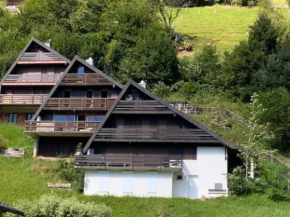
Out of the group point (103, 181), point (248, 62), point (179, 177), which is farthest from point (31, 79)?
point (248, 62)

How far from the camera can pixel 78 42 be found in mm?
63688

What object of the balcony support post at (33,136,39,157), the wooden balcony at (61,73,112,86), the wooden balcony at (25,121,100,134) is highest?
the wooden balcony at (61,73,112,86)

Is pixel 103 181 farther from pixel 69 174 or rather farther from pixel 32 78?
pixel 32 78

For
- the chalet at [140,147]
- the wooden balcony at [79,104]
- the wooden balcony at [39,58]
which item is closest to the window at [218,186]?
the chalet at [140,147]

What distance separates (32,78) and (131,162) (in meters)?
17.9

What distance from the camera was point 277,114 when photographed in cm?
4466

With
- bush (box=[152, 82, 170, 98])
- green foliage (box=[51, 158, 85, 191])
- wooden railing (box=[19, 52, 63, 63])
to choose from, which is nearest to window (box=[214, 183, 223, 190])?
green foliage (box=[51, 158, 85, 191])

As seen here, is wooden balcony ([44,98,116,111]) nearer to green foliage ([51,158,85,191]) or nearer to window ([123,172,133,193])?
green foliage ([51,158,85,191])

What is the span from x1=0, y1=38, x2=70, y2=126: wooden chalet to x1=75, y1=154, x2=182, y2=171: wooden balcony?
14142 millimetres

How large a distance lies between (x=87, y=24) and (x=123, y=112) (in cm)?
3339

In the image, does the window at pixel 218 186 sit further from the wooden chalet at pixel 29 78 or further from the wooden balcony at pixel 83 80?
the wooden chalet at pixel 29 78

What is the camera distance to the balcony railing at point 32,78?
52.6 metres

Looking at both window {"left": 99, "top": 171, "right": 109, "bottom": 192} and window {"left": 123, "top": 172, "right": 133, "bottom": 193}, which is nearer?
window {"left": 123, "top": 172, "right": 133, "bottom": 193}

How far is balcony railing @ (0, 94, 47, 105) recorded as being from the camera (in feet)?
167
